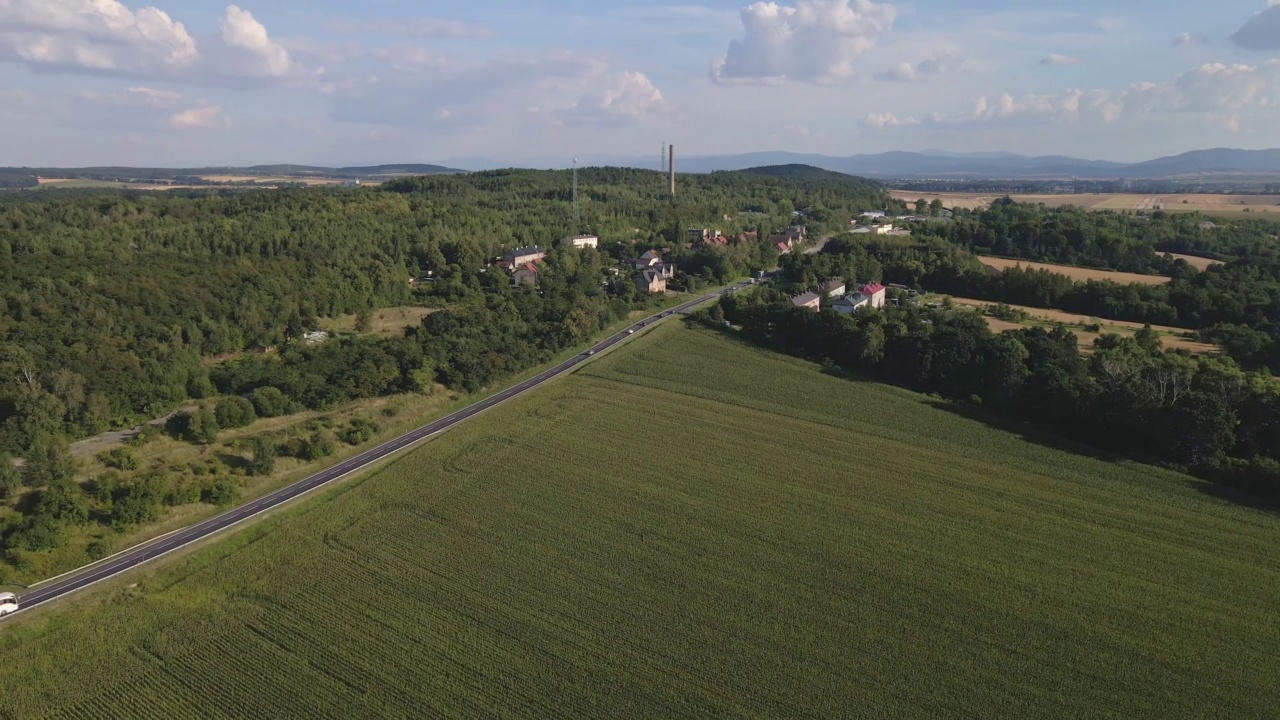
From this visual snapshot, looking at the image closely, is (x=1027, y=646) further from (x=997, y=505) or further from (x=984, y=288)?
(x=984, y=288)

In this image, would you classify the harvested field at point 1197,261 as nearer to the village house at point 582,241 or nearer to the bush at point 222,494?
the village house at point 582,241

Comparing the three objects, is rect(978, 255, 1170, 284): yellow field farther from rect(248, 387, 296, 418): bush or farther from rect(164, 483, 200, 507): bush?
rect(164, 483, 200, 507): bush

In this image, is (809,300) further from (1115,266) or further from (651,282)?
(1115,266)

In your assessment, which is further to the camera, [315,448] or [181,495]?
[315,448]

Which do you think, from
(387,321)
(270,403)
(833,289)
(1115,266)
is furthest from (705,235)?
(270,403)

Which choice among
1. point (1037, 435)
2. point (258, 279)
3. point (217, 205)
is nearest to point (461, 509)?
point (1037, 435)
